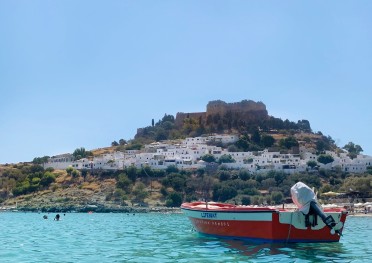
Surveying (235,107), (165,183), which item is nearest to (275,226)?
(165,183)

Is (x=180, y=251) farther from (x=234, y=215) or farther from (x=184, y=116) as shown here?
(x=184, y=116)

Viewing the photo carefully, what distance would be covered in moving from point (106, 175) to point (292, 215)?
3446 inches

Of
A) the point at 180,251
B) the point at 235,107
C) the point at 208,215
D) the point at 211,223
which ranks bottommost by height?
the point at 180,251

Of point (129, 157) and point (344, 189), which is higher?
point (129, 157)

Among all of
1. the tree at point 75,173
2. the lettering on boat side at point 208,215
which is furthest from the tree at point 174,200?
the lettering on boat side at point 208,215

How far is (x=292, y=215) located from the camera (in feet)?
72.8

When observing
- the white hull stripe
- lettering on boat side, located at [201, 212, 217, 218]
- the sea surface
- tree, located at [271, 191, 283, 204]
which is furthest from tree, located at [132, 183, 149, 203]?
the sea surface

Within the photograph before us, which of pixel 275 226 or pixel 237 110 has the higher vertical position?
pixel 237 110

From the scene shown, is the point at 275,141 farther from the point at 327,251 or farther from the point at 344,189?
the point at 327,251

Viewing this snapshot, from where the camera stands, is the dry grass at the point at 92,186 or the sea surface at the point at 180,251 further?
the dry grass at the point at 92,186

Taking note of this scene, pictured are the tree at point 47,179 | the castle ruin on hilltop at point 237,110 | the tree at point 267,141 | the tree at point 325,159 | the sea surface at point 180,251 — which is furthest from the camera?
the castle ruin on hilltop at point 237,110

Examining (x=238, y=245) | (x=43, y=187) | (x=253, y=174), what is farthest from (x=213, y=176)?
(x=238, y=245)

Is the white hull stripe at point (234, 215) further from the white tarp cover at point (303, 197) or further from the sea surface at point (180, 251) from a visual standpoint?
the white tarp cover at point (303, 197)

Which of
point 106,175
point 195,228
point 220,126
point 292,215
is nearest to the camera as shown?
point 292,215
